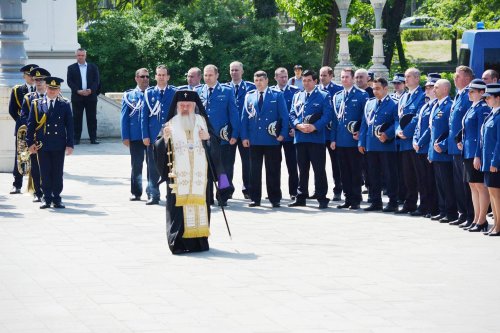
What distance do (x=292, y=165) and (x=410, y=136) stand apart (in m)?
2.24

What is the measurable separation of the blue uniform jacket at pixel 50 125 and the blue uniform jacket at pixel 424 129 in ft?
15.4

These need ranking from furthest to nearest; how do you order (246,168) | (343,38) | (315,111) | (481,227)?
(343,38) < (246,168) < (315,111) < (481,227)

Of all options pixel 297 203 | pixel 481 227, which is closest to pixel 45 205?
pixel 297 203

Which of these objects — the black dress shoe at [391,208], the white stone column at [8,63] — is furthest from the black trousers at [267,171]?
the white stone column at [8,63]

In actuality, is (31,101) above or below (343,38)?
below

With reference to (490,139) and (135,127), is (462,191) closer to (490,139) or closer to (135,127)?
(490,139)

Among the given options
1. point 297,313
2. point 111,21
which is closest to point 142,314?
point 297,313

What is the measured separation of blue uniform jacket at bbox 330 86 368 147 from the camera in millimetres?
16141

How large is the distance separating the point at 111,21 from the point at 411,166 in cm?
1605

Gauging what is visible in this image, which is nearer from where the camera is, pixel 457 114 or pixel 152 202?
pixel 457 114

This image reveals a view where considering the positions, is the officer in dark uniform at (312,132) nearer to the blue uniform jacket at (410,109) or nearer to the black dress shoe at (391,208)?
the black dress shoe at (391,208)

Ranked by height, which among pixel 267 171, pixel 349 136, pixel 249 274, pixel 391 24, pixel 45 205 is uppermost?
pixel 391 24

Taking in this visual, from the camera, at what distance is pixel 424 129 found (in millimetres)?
14906

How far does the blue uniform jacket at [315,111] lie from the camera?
16.2 m
